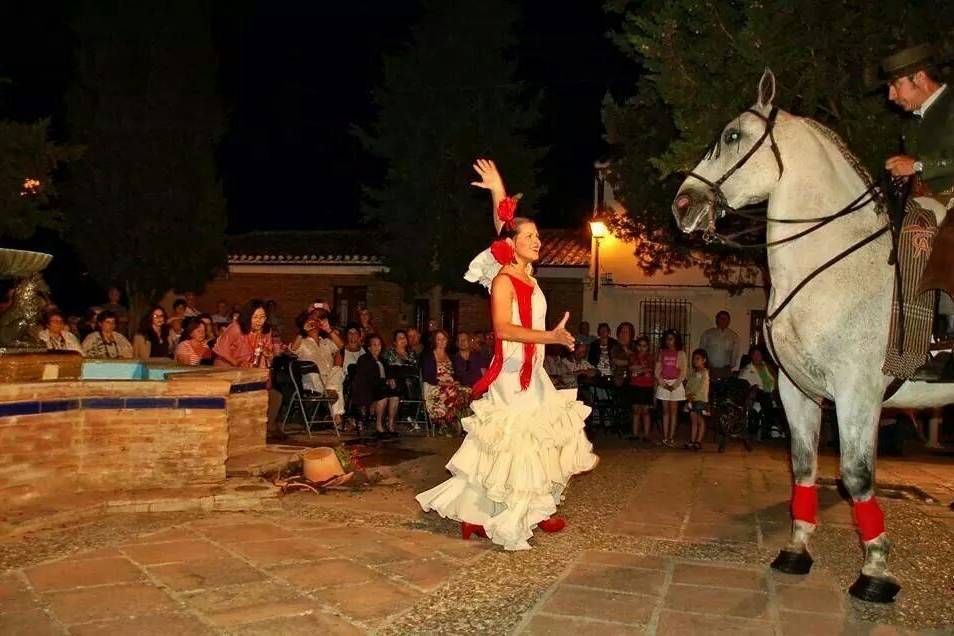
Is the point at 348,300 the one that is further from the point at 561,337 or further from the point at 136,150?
the point at 561,337

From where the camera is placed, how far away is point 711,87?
922cm

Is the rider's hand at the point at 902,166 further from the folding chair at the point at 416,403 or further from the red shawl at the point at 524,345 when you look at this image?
the folding chair at the point at 416,403

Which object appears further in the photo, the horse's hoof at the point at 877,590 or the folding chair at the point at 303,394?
the folding chair at the point at 303,394

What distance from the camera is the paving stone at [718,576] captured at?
5051mm

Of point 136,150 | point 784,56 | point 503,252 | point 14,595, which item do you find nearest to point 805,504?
point 503,252

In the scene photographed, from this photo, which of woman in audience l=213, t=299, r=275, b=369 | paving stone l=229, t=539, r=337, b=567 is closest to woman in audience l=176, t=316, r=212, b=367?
woman in audience l=213, t=299, r=275, b=369

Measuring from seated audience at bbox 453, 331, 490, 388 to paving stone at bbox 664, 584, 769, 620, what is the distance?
24.2 ft

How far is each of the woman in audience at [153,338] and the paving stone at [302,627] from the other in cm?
827

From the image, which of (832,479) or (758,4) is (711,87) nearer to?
(758,4)

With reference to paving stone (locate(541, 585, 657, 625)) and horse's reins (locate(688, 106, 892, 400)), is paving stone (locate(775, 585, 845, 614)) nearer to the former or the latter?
paving stone (locate(541, 585, 657, 625))

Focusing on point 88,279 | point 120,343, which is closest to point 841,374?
point 120,343

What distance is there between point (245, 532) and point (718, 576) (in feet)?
10.2

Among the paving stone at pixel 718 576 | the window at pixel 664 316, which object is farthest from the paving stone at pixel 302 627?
the window at pixel 664 316

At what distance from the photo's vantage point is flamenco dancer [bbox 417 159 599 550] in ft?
18.7
